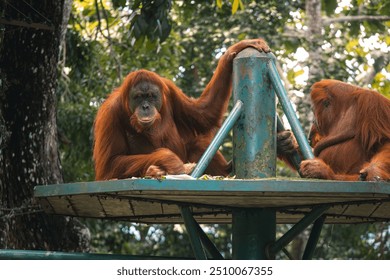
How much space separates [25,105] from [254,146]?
193cm

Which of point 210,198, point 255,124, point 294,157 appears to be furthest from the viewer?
point 294,157

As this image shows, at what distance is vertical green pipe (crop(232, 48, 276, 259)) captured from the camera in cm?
372

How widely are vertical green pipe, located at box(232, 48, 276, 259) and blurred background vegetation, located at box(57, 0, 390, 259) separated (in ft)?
12.8

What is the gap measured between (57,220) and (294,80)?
7425mm

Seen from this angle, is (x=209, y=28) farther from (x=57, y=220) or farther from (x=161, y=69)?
(x=57, y=220)

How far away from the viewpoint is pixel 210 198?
3.36 m

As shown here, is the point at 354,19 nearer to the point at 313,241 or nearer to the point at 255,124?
the point at 313,241

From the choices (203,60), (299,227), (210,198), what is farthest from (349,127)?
(203,60)

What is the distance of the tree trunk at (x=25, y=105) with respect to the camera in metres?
5.09

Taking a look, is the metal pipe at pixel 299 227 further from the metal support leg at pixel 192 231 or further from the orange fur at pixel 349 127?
the orange fur at pixel 349 127

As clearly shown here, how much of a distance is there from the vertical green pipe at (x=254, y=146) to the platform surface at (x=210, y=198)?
Answer: 87 mm

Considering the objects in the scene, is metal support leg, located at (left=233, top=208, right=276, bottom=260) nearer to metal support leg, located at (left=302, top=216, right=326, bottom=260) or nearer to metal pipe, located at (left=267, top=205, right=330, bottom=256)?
metal pipe, located at (left=267, top=205, right=330, bottom=256)

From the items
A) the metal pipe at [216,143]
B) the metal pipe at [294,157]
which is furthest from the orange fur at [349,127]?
the metal pipe at [216,143]

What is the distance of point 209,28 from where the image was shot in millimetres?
11461
